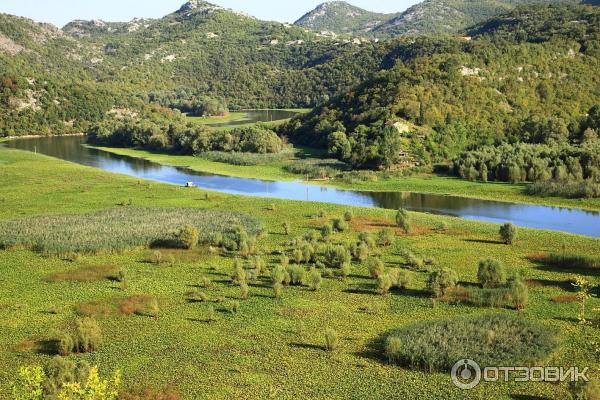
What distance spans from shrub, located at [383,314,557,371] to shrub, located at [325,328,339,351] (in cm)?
280

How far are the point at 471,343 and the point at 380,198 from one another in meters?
57.8

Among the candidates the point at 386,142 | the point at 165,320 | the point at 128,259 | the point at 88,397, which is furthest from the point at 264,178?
the point at 88,397

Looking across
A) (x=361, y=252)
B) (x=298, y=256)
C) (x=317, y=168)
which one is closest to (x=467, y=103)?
(x=317, y=168)

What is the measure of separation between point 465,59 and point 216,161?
66.0 m

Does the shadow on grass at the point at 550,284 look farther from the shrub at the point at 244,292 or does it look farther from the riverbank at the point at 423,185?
the riverbank at the point at 423,185

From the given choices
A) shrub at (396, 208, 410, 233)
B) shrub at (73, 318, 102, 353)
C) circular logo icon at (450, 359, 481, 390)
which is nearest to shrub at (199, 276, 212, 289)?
shrub at (73, 318, 102, 353)

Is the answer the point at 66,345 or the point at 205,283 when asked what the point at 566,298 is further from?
the point at 66,345

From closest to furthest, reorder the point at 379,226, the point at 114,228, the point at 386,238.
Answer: the point at 386,238, the point at 114,228, the point at 379,226

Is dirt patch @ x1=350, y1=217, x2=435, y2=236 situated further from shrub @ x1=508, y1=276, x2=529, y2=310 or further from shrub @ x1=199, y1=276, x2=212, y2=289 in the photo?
shrub @ x1=199, y1=276, x2=212, y2=289

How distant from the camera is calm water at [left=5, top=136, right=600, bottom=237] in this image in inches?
2844

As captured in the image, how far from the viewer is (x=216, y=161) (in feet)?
430

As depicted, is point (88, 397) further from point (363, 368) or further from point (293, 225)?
point (293, 225)

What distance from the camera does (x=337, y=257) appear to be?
5078 centimetres

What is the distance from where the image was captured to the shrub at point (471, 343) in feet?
103
